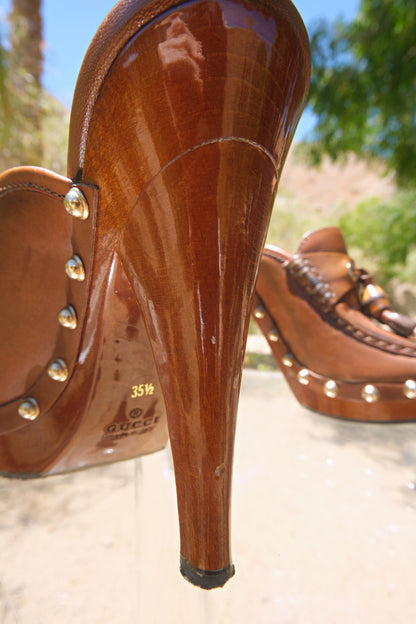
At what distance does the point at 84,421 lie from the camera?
358 millimetres

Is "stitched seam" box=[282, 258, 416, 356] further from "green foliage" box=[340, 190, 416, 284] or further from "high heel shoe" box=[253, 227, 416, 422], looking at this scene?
"green foliage" box=[340, 190, 416, 284]

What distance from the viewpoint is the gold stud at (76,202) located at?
0.25 meters

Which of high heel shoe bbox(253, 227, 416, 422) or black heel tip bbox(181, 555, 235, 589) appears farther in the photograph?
high heel shoe bbox(253, 227, 416, 422)

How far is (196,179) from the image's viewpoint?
8.6 inches

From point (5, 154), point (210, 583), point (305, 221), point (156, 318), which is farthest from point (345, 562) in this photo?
point (305, 221)

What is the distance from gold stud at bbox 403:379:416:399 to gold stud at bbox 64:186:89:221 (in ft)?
1.63

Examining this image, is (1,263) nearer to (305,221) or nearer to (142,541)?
(142,541)

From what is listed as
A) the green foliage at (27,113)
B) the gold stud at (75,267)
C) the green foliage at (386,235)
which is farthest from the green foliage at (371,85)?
the gold stud at (75,267)

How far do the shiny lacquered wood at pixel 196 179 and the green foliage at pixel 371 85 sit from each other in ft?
9.13

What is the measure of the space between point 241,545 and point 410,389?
32 centimetres

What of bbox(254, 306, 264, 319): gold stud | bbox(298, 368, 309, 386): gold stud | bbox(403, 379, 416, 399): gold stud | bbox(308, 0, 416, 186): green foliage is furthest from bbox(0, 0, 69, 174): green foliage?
bbox(403, 379, 416, 399): gold stud

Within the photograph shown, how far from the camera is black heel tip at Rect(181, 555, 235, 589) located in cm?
25

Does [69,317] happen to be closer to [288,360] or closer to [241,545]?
[241,545]

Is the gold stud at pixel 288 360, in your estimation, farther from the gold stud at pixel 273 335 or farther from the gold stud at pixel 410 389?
the gold stud at pixel 410 389
